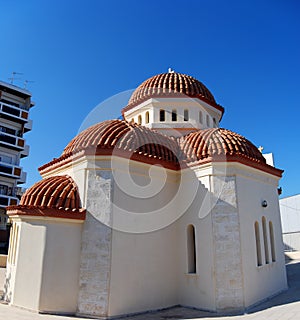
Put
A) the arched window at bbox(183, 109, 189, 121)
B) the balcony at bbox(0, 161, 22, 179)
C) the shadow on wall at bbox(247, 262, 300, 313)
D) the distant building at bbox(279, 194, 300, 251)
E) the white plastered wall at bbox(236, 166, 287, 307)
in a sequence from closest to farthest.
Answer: the shadow on wall at bbox(247, 262, 300, 313) → the white plastered wall at bbox(236, 166, 287, 307) → the arched window at bbox(183, 109, 189, 121) → the distant building at bbox(279, 194, 300, 251) → the balcony at bbox(0, 161, 22, 179)

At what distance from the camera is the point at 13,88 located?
3130cm

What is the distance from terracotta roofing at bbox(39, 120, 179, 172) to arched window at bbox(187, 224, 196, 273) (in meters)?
2.24

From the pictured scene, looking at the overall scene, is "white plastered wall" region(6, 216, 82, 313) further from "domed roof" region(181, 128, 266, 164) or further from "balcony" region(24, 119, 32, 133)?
"balcony" region(24, 119, 32, 133)

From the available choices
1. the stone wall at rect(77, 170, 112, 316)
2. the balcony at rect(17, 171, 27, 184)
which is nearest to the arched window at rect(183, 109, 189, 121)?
the stone wall at rect(77, 170, 112, 316)

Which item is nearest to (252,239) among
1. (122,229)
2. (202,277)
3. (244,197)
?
(244,197)

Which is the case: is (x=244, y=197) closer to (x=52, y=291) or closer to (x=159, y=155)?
(x=159, y=155)

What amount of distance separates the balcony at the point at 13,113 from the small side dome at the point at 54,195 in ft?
79.1

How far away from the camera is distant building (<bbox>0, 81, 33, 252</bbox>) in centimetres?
2814

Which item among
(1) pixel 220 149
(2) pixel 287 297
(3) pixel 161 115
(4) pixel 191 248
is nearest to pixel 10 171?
(3) pixel 161 115

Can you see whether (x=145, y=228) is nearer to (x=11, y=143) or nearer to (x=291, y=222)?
(x=291, y=222)

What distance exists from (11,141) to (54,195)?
952 inches

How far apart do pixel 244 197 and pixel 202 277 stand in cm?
276

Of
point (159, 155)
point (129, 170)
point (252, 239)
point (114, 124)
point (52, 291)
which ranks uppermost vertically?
point (114, 124)

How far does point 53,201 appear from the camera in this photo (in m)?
8.38
